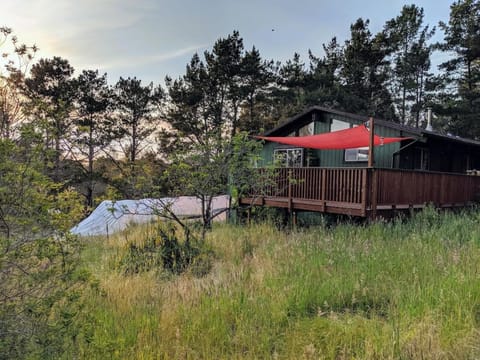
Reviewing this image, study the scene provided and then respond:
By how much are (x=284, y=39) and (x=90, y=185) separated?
14.6m

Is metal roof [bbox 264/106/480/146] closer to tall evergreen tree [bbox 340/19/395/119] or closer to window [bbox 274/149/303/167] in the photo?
window [bbox 274/149/303/167]

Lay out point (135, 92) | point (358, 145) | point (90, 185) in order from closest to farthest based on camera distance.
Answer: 1. point (358, 145)
2. point (90, 185)
3. point (135, 92)

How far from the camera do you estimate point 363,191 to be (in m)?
7.11

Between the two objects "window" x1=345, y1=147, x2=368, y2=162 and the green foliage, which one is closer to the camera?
the green foliage

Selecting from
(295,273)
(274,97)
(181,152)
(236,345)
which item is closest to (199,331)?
(236,345)

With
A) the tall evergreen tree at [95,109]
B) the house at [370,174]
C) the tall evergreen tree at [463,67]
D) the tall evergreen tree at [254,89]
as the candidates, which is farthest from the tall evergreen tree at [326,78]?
the tall evergreen tree at [95,109]

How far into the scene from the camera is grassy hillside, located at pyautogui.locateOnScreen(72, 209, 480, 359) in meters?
2.41

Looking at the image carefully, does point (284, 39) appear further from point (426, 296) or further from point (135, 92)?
point (426, 296)

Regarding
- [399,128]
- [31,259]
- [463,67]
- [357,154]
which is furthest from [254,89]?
[31,259]

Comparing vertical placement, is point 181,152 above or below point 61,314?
above

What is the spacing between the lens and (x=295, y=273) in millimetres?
3898

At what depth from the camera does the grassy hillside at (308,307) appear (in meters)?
2.41

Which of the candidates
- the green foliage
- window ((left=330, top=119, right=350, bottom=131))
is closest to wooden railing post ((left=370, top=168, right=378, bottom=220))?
window ((left=330, top=119, right=350, bottom=131))

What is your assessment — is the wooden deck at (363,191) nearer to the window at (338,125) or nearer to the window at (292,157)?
the window at (292,157)
